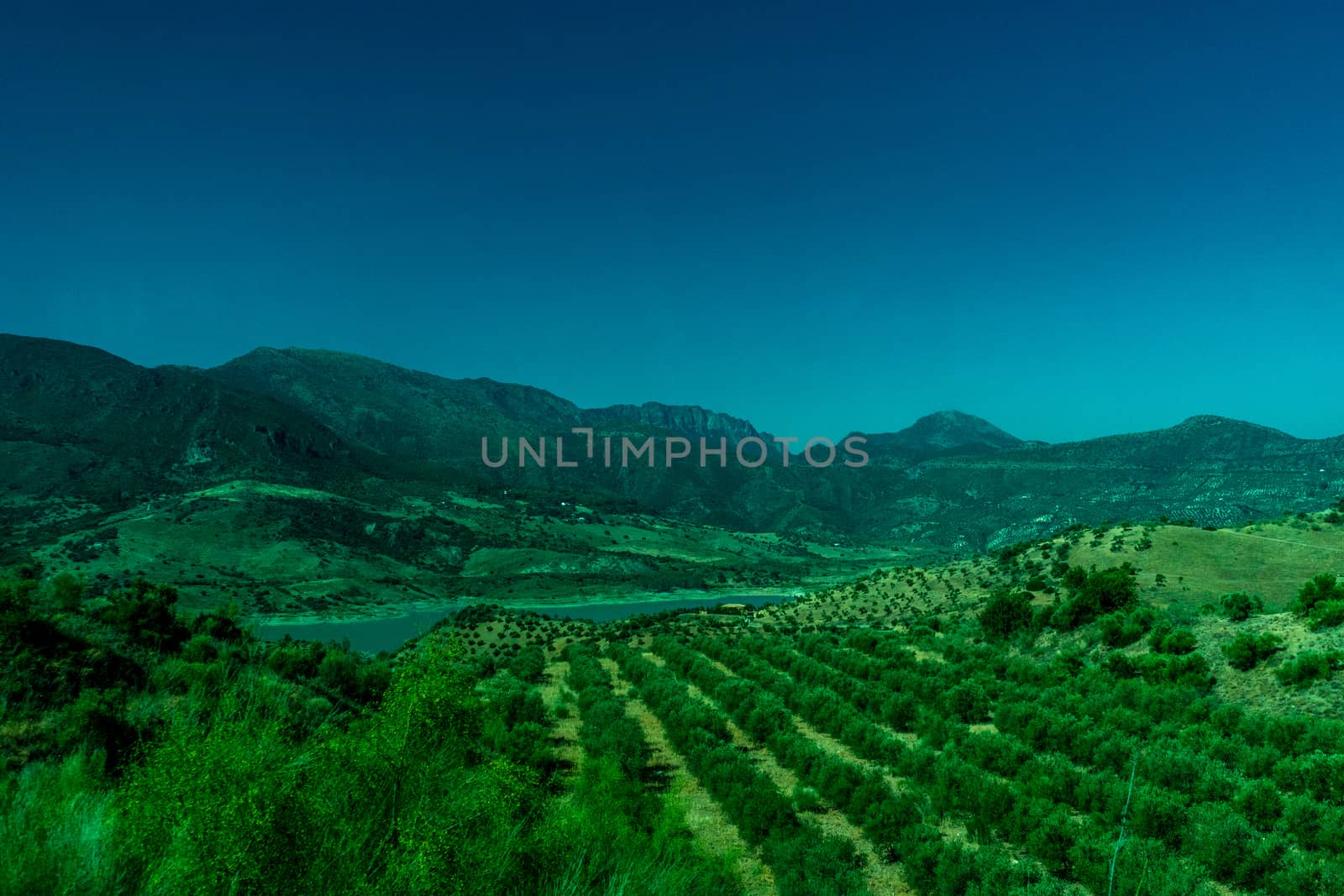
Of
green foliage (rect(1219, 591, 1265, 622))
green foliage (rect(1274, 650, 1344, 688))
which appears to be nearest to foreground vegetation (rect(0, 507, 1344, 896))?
green foliage (rect(1274, 650, 1344, 688))

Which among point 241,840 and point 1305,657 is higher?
point 241,840

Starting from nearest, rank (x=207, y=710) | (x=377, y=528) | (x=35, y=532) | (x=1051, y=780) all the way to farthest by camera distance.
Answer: (x=207, y=710)
(x=1051, y=780)
(x=35, y=532)
(x=377, y=528)

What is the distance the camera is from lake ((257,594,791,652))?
77.6 m

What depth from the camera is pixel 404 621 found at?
96.4 meters

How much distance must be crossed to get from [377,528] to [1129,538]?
140 meters

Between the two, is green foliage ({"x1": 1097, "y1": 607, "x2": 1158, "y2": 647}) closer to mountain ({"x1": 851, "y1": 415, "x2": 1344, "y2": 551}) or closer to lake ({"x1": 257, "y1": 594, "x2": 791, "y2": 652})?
lake ({"x1": 257, "y1": 594, "x2": 791, "y2": 652})

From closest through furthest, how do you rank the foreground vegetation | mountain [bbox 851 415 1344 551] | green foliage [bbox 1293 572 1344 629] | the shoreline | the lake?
1. the foreground vegetation
2. green foliage [bbox 1293 572 1344 629]
3. the lake
4. the shoreline
5. mountain [bbox 851 415 1344 551]

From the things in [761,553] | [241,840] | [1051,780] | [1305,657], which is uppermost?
[241,840]

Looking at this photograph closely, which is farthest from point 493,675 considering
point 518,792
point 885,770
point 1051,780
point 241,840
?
point 241,840

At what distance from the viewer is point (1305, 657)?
1730 centimetres

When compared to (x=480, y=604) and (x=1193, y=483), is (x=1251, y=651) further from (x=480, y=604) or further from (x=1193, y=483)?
(x=1193, y=483)

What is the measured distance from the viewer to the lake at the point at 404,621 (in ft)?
254

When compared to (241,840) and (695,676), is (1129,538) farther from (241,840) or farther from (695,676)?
(241,840)

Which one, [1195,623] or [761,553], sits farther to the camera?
[761,553]
